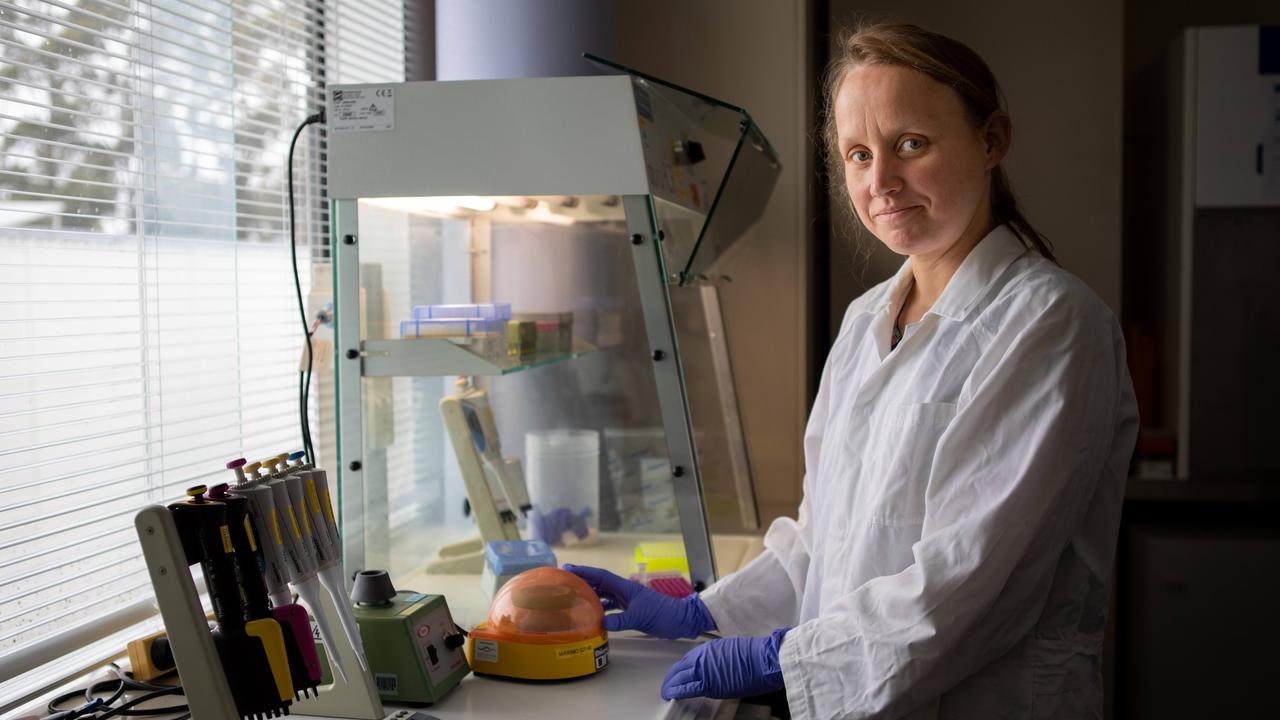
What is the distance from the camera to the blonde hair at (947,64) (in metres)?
1.45

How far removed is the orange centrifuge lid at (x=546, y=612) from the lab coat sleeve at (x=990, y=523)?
338 mm

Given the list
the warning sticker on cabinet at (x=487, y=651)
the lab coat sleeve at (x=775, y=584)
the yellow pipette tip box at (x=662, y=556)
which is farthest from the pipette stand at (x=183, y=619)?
the yellow pipette tip box at (x=662, y=556)

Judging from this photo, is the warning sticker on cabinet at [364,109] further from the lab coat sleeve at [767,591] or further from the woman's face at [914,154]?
the lab coat sleeve at [767,591]

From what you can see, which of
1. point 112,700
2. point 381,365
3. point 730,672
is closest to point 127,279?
point 381,365

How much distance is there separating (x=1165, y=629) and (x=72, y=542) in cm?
308

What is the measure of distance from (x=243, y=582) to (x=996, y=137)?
1214 millimetres

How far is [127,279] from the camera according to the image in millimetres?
1748

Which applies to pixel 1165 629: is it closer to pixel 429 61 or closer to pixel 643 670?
pixel 643 670

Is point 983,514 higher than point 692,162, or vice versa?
point 692,162

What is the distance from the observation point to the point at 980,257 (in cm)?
149

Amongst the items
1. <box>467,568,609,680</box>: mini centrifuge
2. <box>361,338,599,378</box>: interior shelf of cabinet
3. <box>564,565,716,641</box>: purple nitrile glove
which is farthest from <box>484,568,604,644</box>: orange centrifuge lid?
<box>361,338,599,378</box>: interior shelf of cabinet

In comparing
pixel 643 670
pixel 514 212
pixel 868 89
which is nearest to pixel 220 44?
pixel 514 212

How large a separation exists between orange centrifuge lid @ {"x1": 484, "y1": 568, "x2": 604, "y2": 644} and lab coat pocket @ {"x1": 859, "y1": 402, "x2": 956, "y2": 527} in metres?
0.45

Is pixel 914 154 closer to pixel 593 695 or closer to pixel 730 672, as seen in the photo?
pixel 730 672
